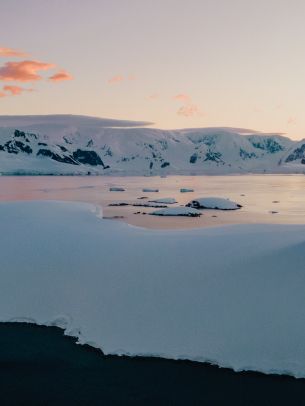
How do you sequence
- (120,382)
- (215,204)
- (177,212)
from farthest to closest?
(215,204), (177,212), (120,382)

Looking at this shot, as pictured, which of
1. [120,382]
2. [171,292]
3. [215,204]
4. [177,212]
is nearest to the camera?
[120,382]

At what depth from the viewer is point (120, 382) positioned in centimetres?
966

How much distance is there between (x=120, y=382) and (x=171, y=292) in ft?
10.2

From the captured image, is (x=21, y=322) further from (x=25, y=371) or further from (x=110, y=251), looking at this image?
(x=110, y=251)

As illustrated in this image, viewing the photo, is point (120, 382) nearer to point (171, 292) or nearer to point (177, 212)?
point (171, 292)

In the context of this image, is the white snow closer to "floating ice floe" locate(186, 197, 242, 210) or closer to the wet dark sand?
the wet dark sand

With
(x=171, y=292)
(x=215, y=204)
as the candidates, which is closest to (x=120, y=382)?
(x=171, y=292)

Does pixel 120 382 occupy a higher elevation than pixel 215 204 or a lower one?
lower

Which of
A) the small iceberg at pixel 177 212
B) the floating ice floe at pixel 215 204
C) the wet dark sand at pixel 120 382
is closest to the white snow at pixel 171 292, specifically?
the wet dark sand at pixel 120 382

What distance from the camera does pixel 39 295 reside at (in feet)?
42.8

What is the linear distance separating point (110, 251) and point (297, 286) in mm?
6043

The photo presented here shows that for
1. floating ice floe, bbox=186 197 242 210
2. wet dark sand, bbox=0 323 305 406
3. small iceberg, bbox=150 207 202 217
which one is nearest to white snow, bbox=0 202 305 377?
wet dark sand, bbox=0 323 305 406

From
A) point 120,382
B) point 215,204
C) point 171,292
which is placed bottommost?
point 120,382

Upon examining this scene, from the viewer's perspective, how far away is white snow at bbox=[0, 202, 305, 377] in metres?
10.5
